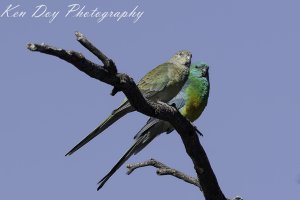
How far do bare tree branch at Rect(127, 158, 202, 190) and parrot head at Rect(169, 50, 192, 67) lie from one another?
3209 millimetres

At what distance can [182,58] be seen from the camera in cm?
959

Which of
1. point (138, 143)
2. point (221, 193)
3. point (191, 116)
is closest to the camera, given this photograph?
point (221, 193)

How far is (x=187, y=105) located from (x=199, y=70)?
94 centimetres

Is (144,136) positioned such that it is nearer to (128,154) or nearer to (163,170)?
(128,154)

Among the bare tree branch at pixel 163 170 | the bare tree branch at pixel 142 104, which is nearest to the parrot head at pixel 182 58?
the bare tree branch at pixel 163 170

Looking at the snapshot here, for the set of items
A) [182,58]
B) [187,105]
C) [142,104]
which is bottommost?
[142,104]

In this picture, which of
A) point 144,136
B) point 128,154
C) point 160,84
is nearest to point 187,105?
point 144,136

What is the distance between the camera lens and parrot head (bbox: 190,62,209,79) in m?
9.98

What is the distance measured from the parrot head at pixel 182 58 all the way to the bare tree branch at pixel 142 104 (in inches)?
141

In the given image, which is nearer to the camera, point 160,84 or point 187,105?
point 160,84

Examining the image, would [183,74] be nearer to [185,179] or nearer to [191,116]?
[191,116]

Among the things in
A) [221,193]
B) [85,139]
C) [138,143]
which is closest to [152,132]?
[138,143]

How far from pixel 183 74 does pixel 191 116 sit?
0.82m

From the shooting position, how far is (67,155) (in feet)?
20.6
